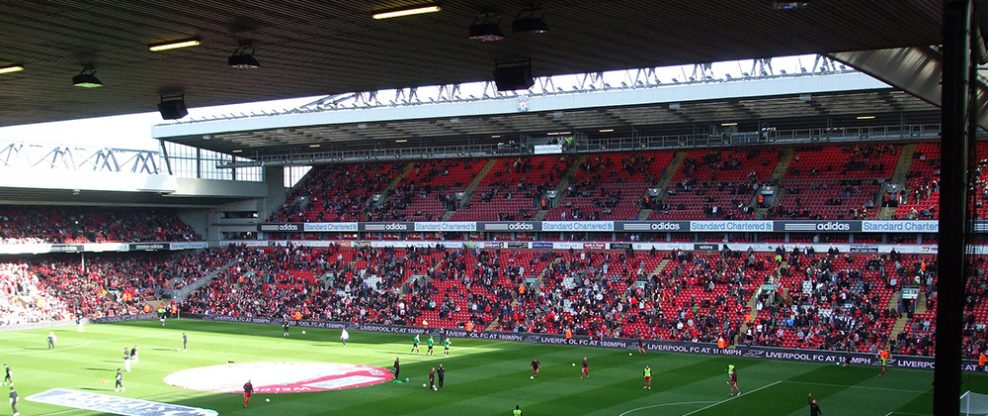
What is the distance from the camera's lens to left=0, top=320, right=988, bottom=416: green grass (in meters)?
34.0

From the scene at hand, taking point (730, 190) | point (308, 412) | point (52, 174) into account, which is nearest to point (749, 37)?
point (308, 412)

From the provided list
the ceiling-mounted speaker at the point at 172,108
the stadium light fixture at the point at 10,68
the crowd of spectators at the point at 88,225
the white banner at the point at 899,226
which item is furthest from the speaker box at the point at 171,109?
the crowd of spectators at the point at 88,225

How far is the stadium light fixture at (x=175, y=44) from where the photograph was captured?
16938 millimetres

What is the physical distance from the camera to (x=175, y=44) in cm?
1709

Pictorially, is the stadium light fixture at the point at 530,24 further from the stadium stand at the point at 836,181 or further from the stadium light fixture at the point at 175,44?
the stadium stand at the point at 836,181

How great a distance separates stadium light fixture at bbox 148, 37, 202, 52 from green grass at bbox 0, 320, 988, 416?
1850 centimetres

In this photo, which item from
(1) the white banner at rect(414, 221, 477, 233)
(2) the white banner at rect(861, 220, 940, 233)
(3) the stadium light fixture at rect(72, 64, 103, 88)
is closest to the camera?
(3) the stadium light fixture at rect(72, 64, 103, 88)

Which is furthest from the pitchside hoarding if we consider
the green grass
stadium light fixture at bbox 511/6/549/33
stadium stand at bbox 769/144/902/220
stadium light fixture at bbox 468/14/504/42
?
stadium light fixture at bbox 468/14/504/42

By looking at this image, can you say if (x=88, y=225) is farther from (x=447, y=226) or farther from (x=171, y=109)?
(x=171, y=109)

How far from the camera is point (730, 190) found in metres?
61.0

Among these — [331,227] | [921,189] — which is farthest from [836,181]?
[331,227]

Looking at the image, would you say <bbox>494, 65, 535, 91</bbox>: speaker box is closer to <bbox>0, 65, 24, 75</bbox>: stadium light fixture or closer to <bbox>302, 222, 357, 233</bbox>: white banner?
<bbox>0, 65, 24, 75</bbox>: stadium light fixture

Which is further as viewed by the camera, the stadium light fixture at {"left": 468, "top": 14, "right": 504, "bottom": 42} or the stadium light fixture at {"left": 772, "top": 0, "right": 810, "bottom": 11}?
the stadium light fixture at {"left": 468, "top": 14, "right": 504, "bottom": 42}

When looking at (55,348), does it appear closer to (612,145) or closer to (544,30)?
(612,145)
